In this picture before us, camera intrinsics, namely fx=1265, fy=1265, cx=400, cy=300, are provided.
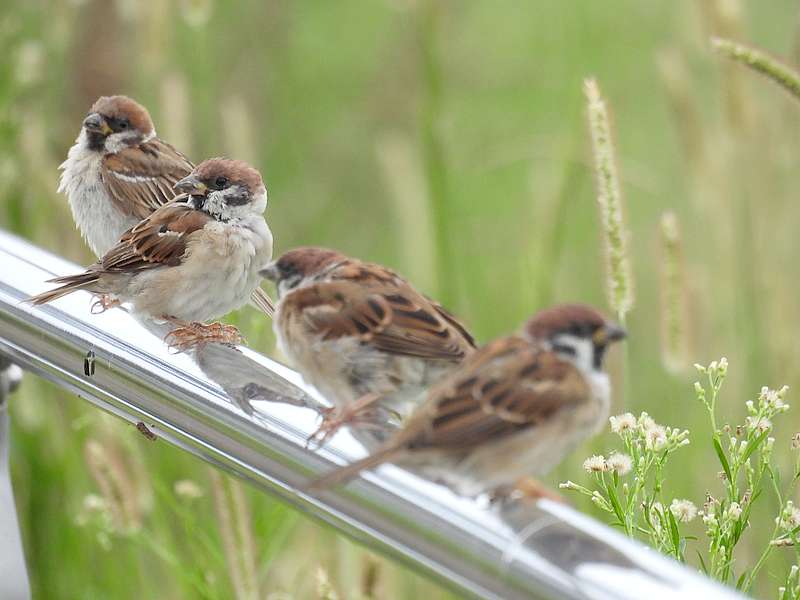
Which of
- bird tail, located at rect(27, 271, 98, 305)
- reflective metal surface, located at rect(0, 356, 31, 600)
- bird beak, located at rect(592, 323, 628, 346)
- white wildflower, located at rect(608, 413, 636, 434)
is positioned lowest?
reflective metal surface, located at rect(0, 356, 31, 600)

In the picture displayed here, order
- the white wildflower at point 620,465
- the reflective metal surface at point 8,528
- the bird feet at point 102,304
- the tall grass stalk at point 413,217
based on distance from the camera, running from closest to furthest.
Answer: the white wildflower at point 620,465, the bird feet at point 102,304, the reflective metal surface at point 8,528, the tall grass stalk at point 413,217

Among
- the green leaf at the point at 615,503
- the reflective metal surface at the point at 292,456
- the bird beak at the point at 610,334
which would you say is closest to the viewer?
the reflective metal surface at the point at 292,456

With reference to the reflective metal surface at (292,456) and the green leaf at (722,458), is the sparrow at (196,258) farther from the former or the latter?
the green leaf at (722,458)

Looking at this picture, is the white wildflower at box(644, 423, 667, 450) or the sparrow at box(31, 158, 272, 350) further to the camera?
the sparrow at box(31, 158, 272, 350)

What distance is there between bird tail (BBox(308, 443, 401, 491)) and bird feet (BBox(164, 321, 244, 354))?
0.86ft

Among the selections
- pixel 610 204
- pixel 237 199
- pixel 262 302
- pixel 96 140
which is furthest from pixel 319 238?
pixel 610 204

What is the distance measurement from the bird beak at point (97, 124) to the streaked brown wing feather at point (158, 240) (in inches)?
10.6

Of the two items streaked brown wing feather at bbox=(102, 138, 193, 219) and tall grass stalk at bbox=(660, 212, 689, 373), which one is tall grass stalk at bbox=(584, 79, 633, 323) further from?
streaked brown wing feather at bbox=(102, 138, 193, 219)

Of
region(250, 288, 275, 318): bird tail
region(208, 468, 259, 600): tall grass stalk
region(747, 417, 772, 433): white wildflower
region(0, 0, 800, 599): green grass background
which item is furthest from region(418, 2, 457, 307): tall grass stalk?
region(747, 417, 772, 433): white wildflower

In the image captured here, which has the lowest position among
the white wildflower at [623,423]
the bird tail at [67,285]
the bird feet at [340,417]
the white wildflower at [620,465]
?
the bird tail at [67,285]

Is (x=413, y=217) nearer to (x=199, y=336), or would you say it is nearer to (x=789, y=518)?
(x=199, y=336)

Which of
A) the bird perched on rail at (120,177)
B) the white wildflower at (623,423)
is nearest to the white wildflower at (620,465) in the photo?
the white wildflower at (623,423)

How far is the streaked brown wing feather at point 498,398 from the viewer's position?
811 millimetres

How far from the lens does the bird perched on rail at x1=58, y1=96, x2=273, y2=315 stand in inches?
61.4
